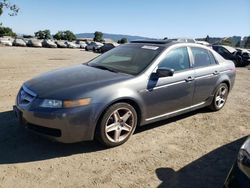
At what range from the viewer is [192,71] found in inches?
220

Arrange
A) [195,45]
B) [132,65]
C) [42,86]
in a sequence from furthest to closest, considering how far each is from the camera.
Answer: [195,45], [132,65], [42,86]

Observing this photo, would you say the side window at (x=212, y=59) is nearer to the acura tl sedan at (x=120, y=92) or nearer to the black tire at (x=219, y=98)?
the acura tl sedan at (x=120, y=92)

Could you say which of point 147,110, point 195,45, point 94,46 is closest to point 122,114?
point 147,110

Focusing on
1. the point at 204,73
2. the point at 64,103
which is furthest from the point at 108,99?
the point at 204,73

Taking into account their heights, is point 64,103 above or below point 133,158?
above

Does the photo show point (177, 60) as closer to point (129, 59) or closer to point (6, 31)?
point (129, 59)

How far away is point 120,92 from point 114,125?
50cm

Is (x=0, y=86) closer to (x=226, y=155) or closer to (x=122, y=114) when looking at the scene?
(x=122, y=114)

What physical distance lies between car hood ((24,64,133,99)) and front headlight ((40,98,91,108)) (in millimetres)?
60

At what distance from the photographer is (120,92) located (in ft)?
14.3

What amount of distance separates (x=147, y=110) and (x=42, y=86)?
1659 mm

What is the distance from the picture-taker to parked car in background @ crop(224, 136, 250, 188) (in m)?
2.45

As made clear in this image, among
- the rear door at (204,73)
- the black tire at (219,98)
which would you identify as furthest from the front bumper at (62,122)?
the black tire at (219,98)

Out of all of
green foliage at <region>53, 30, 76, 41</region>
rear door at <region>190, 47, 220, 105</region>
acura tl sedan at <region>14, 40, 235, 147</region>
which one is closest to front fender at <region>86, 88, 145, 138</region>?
acura tl sedan at <region>14, 40, 235, 147</region>
